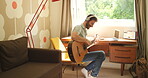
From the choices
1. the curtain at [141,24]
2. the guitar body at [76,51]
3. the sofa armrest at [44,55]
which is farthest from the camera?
the curtain at [141,24]

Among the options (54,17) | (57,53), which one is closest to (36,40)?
(54,17)

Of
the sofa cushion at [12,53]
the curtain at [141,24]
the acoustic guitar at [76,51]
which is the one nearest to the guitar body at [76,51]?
the acoustic guitar at [76,51]

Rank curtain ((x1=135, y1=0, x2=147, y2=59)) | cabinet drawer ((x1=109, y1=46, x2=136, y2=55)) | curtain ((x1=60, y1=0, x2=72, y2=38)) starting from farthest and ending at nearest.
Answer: curtain ((x1=60, y1=0, x2=72, y2=38)) → curtain ((x1=135, y1=0, x2=147, y2=59)) → cabinet drawer ((x1=109, y1=46, x2=136, y2=55))

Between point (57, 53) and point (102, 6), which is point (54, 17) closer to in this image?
point (102, 6)

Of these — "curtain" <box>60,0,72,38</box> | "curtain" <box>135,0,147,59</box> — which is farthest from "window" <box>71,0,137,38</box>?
"curtain" <box>135,0,147,59</box>

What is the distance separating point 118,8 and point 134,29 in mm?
601

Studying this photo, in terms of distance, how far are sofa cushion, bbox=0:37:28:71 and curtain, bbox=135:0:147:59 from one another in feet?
7.39

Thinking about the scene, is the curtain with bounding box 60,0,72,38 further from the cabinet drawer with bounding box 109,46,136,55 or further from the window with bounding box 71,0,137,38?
the cabinet drawer with bounding box 109,46,136,55

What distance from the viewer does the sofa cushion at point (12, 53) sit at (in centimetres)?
230

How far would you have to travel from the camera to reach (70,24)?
409 cm

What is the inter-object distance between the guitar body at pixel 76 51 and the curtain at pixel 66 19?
43.9 inches

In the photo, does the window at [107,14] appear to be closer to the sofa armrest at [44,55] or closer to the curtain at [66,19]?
the curtain at [66,19]

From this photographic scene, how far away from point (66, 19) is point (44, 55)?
154 centimetres

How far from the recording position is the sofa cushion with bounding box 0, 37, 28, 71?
2.30 metres
